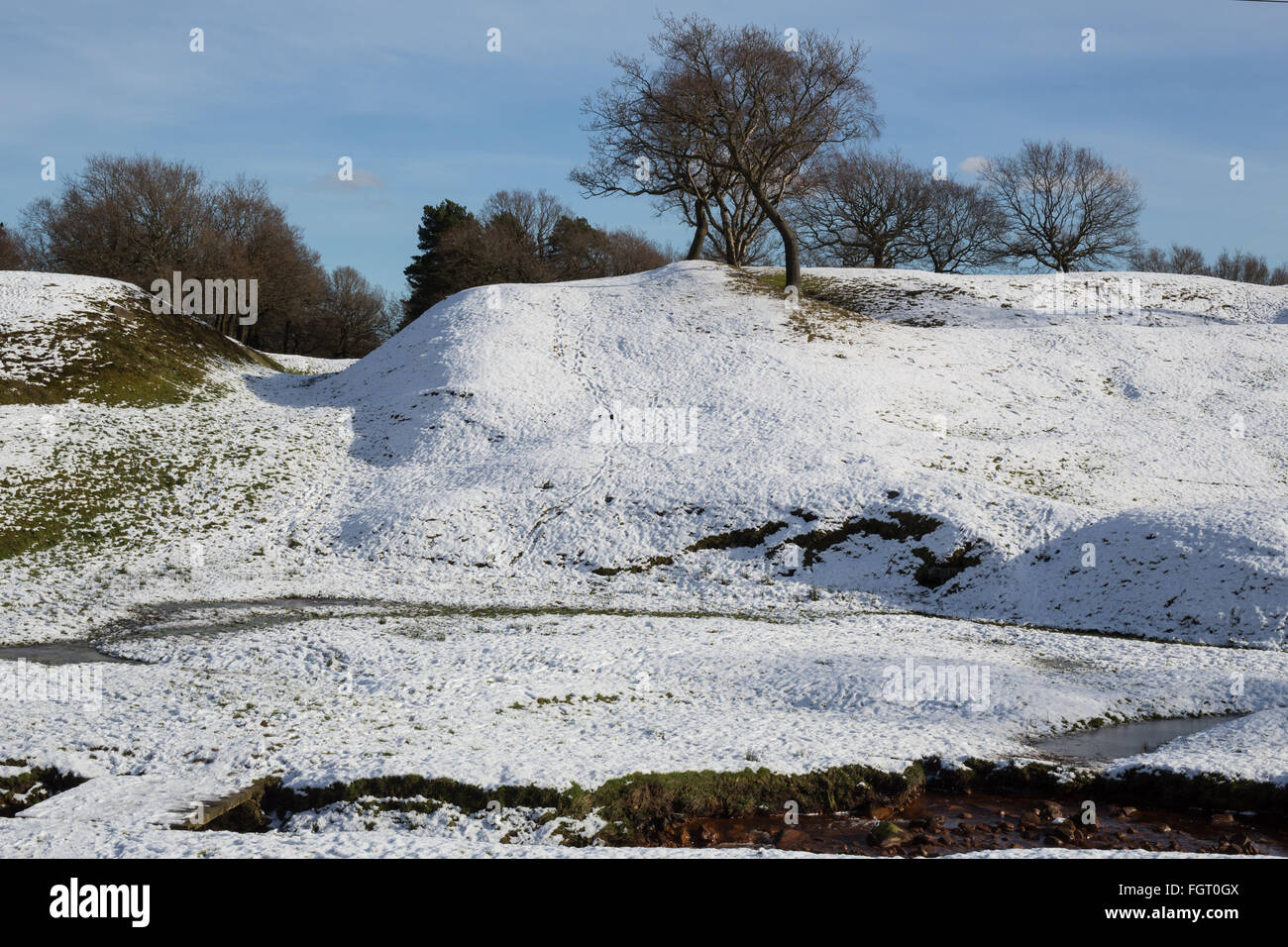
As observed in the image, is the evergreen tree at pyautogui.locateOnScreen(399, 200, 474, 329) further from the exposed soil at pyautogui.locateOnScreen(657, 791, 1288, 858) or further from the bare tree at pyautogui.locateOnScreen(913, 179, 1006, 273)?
the exposed soil at pyautogui.locateOnScreen(657, 791, 1288, 858)

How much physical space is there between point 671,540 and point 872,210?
48.7 meters

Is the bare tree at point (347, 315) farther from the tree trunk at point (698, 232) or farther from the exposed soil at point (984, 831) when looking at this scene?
the exposed soil at point (984, 831)

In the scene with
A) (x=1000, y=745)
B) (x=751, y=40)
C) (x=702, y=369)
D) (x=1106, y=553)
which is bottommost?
(x=1000, y=745)

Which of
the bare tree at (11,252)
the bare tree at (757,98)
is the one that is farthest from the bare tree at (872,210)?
the bare tree at (11,252)

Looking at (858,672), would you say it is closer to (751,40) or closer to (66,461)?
(66,461)

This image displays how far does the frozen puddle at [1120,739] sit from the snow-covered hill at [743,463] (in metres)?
5.10

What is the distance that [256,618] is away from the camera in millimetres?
17969

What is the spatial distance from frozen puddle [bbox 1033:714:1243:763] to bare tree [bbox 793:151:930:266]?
53.9 metres

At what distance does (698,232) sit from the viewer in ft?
158

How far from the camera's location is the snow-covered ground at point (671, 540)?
40.5 ft

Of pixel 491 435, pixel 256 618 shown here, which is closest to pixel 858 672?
pixel 256 618

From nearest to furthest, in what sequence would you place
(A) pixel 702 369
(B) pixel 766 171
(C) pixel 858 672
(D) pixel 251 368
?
(C) pixel 858 672 → (A) pixel 702 369 → (D) pixel 251 368 → (B) pixel 766 171

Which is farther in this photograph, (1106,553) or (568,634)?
(1106,553)

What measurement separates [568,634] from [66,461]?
17.5 m
